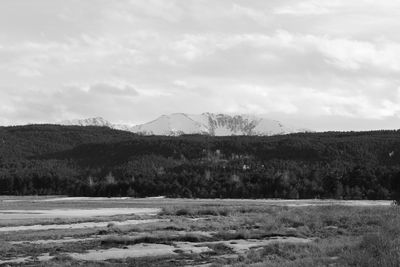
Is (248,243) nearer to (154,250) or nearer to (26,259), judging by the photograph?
(154,250)

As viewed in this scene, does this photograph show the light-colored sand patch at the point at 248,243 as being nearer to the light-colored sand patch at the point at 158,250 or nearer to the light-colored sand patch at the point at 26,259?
the light-colored sand patch at the point at 158,250

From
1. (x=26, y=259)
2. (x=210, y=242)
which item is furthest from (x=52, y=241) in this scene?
(x=26, y=259)

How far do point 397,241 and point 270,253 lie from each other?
752 cm

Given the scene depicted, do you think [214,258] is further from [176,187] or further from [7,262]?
[176,187]

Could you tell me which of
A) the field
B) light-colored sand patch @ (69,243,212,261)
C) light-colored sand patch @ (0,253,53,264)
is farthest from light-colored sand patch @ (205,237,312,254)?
light-colored sand patch @ (0,253,53,264)

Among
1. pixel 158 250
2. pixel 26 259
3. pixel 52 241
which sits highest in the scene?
pixel 52 241

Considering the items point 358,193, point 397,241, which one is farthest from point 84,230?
point 358,193

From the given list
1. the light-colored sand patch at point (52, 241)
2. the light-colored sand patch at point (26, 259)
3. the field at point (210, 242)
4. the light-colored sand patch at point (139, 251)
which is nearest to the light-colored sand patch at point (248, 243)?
the field at point (210, 242)

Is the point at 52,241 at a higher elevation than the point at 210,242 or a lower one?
higher

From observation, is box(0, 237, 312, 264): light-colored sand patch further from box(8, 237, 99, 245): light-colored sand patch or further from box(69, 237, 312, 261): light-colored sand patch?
box(8, 237, 99, 245): light-colored sand patch

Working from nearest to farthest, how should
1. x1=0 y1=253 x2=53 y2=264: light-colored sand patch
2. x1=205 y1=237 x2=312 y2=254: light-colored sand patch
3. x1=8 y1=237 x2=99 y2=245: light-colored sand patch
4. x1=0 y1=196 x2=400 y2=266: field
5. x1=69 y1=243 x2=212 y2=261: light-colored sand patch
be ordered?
x1=0 y1=196 x2=400 y2=266: field → x1=0 y1=253 x2=53 y2=264: light-colored sand patch → x1=69 y1=243 x2=212 y2=261: light-colored sand patch → x1=205 y1=237 x2=312 y2=254: light-colored sand patch → x1=8 y1=237 x2=99 y2=245: light-colored sand patch

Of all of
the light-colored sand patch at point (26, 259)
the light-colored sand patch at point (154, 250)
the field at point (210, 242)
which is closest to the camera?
the field at point (210, 242)

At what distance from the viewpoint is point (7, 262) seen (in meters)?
34.9

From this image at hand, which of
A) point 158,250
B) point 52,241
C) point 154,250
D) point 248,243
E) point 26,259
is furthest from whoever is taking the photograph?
point 52,241
